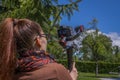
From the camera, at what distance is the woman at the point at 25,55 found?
2.06 m

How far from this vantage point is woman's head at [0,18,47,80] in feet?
6.91

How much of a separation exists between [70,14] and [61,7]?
292mm

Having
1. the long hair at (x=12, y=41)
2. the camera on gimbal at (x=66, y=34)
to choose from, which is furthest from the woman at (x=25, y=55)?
the camera on gimbal at (x=66, y=34)

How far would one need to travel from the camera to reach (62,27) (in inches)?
91.7

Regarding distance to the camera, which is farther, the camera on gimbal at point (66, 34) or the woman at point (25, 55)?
the camera on gimbal at point (66, 34)

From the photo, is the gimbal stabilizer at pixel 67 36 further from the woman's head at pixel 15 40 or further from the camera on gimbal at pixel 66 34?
the woman's head at pixel 15 40

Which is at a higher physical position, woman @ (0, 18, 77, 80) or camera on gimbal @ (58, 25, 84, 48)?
camera on gimbal @ (58, 25, 84, 48)

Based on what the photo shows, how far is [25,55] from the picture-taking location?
2.14 m

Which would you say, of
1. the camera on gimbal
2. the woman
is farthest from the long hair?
the camera on gimbal

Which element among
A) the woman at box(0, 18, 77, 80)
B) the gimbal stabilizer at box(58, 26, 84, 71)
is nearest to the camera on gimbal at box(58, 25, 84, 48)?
the gimbal stabilizer at box(58, 26, 84, 71)

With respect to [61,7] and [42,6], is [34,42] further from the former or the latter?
[61,7]

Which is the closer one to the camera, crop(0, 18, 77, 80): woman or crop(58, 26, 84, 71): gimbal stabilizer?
crop(0, 18, 77, 80): woman

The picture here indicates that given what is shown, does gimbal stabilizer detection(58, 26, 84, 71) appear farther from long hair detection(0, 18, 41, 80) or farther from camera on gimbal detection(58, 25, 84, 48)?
long hair detection(0, 18, 41, 80)

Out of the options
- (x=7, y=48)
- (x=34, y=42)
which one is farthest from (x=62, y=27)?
(x=7, y=48)
